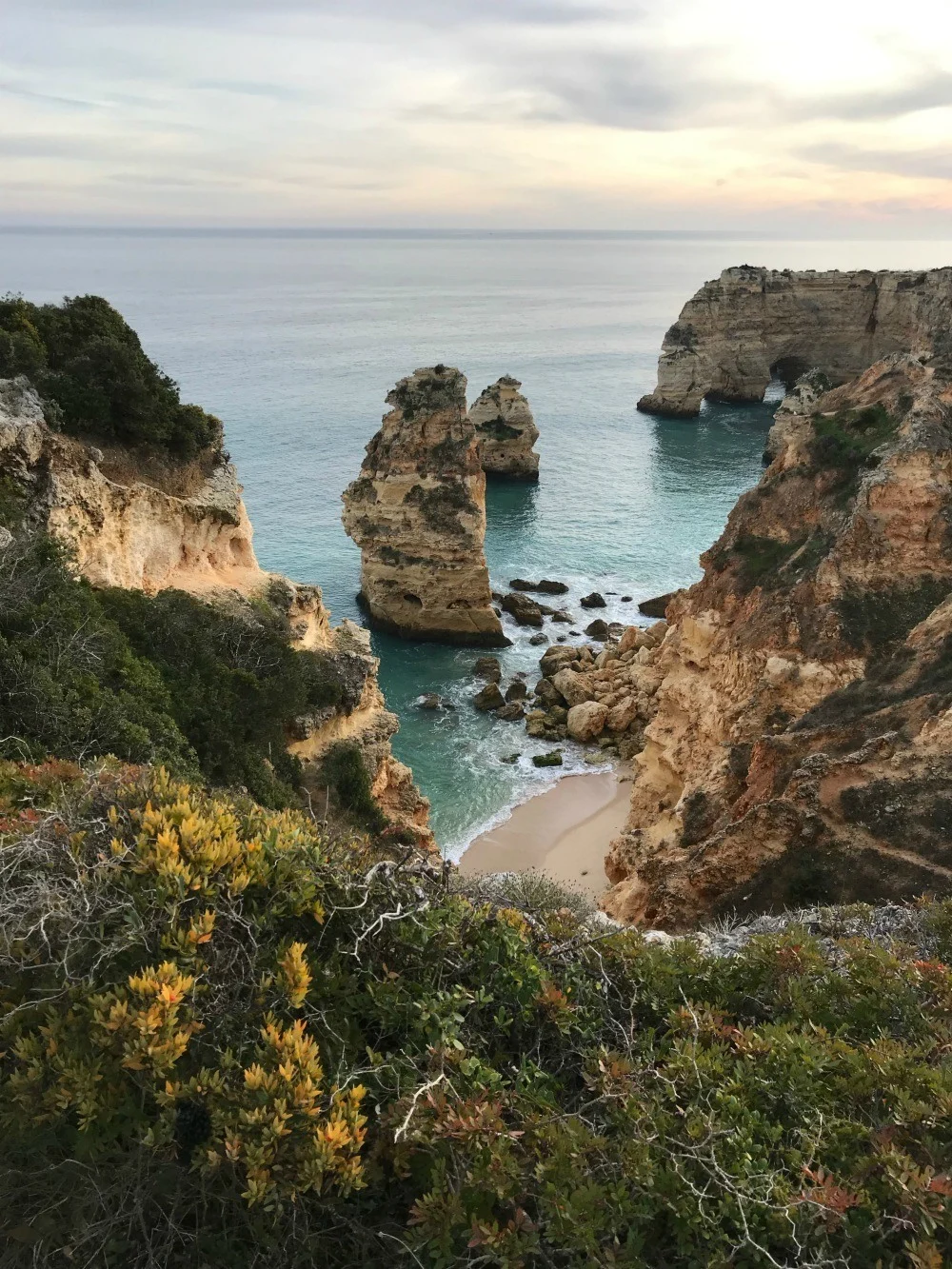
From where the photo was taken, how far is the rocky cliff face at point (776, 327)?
81438 millimetres

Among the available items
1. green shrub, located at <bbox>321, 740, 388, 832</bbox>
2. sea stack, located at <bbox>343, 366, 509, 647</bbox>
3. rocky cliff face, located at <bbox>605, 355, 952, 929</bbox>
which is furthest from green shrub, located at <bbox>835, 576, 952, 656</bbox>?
sea stack, located at <bbox>343, 366, 509, 647</bbox>

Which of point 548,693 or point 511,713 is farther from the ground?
point 548,693

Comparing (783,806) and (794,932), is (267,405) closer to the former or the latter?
(783,806)

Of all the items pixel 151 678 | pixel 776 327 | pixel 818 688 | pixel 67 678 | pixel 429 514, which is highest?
pixel 776 327

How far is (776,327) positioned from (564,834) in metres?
75.9

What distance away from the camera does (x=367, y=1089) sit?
4.93 metres

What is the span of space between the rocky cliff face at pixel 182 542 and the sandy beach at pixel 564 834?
4.48 metres

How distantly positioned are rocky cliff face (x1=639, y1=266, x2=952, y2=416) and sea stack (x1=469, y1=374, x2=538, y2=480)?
26671 millimetres

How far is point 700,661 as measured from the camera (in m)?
22.8

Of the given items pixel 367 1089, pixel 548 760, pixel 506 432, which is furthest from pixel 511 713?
pixel 506 432

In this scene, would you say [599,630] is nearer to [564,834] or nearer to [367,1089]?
[564,834]

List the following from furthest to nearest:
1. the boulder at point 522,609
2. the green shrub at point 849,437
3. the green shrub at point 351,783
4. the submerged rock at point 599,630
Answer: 1. the boulder at point 522,609
2. the submerged rock at point 599,630
3. the green shrub at point 849,437
4. the green shrub at point 351,783

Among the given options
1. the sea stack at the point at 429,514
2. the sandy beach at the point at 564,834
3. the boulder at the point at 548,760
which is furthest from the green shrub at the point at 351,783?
the sea stack at the point at 429,514

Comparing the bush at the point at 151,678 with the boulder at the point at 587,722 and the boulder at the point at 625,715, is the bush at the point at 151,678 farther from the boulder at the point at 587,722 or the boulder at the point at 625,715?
the boulder at the point at 625,715
